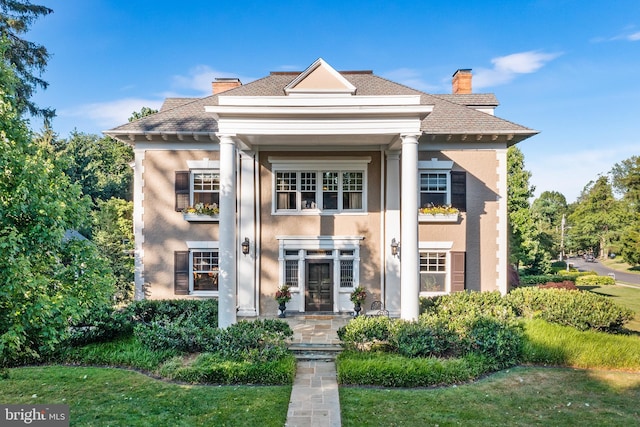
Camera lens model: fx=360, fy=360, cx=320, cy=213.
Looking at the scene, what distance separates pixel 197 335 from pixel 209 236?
4711 millimetres

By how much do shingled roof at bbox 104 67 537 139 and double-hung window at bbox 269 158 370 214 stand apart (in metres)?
3.09

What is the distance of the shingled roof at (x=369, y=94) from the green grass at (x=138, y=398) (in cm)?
807

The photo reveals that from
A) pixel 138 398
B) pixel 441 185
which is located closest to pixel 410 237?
pixel 441 185

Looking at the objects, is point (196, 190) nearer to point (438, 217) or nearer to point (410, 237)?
point (410, 237)

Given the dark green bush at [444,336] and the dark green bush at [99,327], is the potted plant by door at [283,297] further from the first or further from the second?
the dark green bush at [99,327]

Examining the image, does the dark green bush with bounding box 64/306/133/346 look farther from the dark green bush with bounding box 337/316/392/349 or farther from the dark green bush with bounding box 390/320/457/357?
the dark green bush with bounding box 390/320/457/357

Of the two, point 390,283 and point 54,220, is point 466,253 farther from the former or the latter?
point 54,220

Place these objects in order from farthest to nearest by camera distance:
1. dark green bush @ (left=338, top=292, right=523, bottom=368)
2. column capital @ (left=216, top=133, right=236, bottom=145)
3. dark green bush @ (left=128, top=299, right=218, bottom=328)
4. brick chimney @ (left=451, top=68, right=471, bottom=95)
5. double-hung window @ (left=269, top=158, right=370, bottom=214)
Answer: brick chimney @ (left=451, top=68, right=471, bottom=95) < double-hung window @ (left=269, top=158, right=370, bottom=214) < dark green bush @ (left=128, top=299, right=218, bottom=328) < column capital @ (left=216, top=133, right=236, bottom=145) < dark green bush @ (left=338, top=292, right=523, bottom=368)

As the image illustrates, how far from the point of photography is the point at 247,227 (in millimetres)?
13406

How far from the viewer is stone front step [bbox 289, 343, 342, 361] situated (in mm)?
9656

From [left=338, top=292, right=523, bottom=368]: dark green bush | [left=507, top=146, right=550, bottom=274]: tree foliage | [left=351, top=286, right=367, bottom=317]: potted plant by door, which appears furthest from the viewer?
[left=507, top=146, right=550, bottom=274]: tree foliage

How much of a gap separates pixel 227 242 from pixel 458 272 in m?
8.53

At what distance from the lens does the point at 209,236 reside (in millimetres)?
13508

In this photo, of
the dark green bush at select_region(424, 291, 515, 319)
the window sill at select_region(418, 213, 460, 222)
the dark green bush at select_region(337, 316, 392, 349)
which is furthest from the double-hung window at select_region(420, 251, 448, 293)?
the dark green bush at select_region(337, 316, 392, 349)
